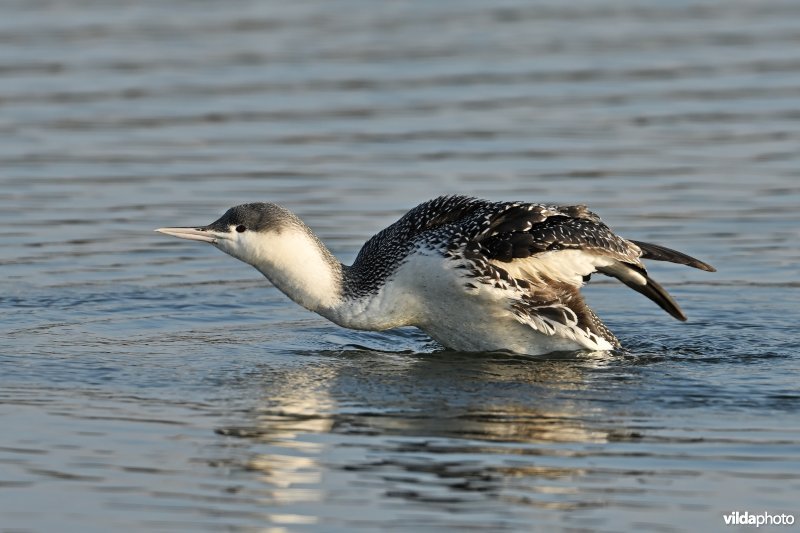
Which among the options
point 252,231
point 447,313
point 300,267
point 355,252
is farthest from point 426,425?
point 355,252

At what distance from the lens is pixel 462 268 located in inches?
383

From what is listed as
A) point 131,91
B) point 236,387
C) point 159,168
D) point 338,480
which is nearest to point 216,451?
point 338,480

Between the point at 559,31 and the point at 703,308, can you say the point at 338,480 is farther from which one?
the point at 559,31

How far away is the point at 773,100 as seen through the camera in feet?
56.1

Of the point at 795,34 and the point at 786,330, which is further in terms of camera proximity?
the point at 795,34

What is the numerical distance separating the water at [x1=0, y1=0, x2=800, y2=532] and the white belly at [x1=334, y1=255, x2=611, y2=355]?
0.47 feet

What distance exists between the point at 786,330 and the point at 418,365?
8.63 feet

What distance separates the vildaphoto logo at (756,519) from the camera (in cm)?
689

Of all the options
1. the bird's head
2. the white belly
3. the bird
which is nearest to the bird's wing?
the bird

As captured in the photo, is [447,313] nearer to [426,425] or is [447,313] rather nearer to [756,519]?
[426,425]

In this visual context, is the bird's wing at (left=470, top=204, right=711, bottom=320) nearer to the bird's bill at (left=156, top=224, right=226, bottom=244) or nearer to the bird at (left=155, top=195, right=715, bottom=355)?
the bird at (left=155, top=195, right=715, bottom=355)

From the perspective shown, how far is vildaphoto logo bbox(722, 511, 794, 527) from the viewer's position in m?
6.89

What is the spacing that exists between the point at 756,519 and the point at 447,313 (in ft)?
11.3

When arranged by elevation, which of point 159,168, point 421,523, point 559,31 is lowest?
point 421,523
